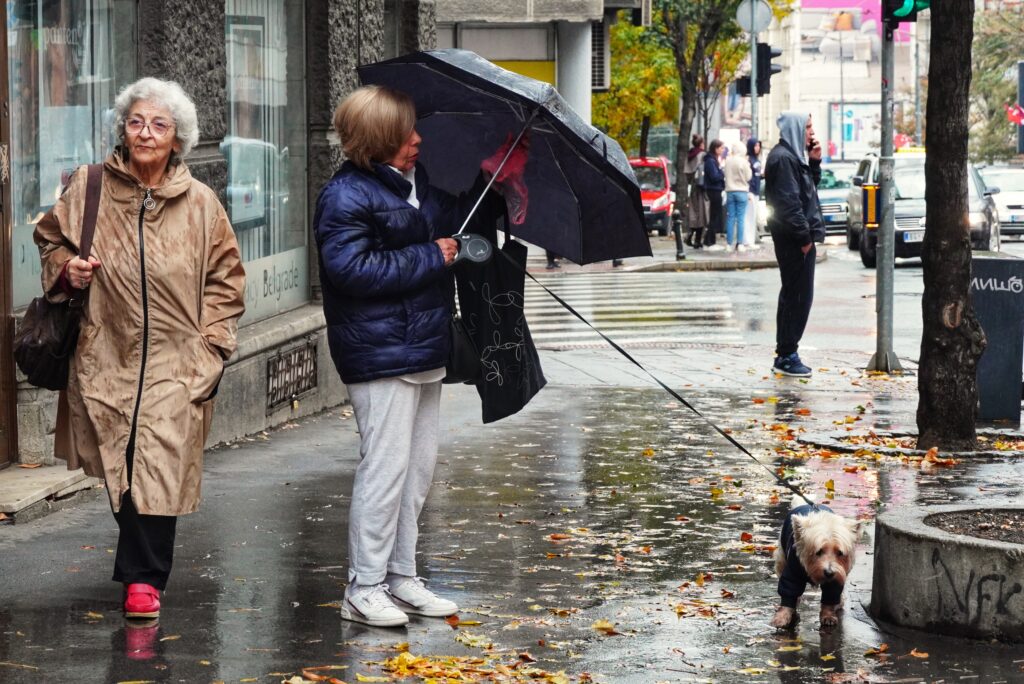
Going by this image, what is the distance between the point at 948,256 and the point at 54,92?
4874 mm

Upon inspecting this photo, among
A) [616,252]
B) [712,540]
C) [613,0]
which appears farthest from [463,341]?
[613,0]

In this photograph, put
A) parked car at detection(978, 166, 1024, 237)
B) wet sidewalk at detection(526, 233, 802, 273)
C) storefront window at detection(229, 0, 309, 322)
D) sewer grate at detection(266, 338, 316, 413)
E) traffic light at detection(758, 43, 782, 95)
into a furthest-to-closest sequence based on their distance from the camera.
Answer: parked car at detection(978, 166, 1024, 237) → traffic light at detection(758, 43, 782, 95) → wet sidewalk at detection(526, 233, 802, 273) → storefront window at detection(229, 0, 309, 322) → sewer grate at detection(266, 338, 316, 413)

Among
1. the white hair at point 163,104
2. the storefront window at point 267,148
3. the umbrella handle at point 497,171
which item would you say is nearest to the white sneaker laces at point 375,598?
the umbrella handle at point 497,171

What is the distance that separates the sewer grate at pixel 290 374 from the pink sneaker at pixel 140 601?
437cm

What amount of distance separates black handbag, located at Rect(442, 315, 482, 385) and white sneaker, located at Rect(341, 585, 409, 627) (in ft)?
2.51

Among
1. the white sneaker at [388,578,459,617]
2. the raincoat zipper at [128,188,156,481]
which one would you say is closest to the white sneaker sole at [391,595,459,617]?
the white sneaker at [388,578,459,617]

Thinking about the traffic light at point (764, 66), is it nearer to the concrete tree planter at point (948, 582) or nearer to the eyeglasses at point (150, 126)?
the concrete tree planter at point (948, 582)

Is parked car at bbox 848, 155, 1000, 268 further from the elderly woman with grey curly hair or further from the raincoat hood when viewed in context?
the elderly woman with grey curly hair

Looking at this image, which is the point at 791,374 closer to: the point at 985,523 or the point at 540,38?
the point at 985,523

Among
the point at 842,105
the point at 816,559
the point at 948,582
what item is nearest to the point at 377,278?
the point at 816,559

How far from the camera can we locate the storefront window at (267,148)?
10602 millimetres

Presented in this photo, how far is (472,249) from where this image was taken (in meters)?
6.08

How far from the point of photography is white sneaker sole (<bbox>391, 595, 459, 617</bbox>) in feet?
20.5

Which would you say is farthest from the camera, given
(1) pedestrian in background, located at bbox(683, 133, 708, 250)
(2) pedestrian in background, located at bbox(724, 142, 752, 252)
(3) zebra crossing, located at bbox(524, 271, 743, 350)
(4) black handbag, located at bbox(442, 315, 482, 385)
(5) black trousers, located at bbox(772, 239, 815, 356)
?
(1) pedestrian in background, located at bbox(683, 133, 708, 250)
